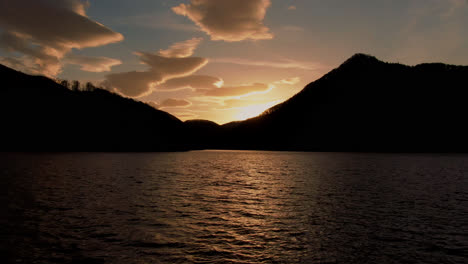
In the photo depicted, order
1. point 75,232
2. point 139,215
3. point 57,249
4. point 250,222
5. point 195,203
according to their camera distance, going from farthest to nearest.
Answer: point 195,203, point 139,215, point 250,222, point 75,232, point 57,249

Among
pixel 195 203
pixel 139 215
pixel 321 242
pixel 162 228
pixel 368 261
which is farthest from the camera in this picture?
pixel 195 203

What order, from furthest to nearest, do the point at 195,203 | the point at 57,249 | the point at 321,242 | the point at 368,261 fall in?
1. the point at 195,203
2. the point at 321,242
3. the point at 57,249
4. the point at 368,261

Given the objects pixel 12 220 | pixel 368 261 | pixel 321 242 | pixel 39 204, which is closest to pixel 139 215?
pixel 12 220

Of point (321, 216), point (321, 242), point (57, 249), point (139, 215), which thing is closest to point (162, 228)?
point (139, 215)

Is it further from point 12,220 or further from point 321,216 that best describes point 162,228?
point 321,216

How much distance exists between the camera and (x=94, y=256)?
62.5ft

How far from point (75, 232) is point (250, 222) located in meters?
15.4

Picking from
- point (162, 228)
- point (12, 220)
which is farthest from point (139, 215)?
point (12, 220)

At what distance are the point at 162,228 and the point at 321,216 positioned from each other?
16457 mm

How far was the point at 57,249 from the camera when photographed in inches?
801

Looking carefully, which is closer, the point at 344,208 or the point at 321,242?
the point at 321,242

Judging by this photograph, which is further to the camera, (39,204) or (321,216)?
(39,204)

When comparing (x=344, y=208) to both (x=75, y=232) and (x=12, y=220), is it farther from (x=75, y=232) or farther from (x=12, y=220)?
(x=12, y=220)

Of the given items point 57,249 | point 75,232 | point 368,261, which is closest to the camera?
point 368,261
